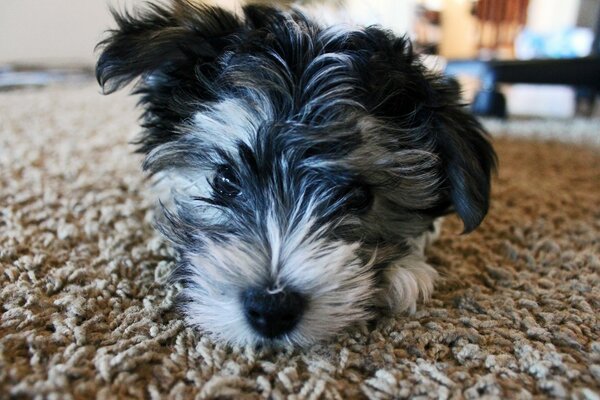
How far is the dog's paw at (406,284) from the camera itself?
3.83 feet

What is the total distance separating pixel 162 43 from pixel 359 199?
60 cm

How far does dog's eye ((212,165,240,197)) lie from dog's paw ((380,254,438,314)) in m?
0.39

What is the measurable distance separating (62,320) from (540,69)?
366 cm

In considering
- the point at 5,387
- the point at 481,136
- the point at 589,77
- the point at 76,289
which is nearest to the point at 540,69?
the point at 589,77

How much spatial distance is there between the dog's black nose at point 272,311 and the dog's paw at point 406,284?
0.90 feet

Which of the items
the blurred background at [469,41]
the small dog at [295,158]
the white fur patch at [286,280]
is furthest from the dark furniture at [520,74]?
the white fur patch at [286,280]

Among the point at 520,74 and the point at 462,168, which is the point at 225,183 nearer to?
the point at 462,168

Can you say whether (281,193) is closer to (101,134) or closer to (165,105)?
(165,105)

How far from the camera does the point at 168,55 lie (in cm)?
130

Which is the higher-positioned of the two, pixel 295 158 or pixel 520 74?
pixel 295 158

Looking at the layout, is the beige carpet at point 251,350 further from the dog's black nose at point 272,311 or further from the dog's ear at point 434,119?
the dog's ear at point 434,119

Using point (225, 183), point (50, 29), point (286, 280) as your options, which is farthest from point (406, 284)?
point (50, 29)

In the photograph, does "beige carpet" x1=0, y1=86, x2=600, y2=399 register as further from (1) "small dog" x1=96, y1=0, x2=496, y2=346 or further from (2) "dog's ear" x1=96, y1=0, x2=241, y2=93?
(2) "dog's ear" x1=96, y1=0, x2=241, y2=93

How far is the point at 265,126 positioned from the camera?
3.83ft
